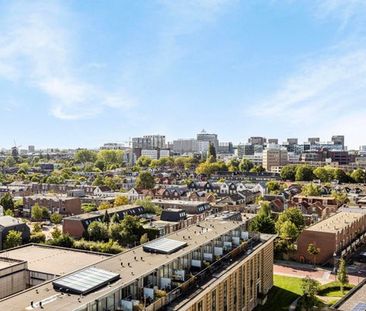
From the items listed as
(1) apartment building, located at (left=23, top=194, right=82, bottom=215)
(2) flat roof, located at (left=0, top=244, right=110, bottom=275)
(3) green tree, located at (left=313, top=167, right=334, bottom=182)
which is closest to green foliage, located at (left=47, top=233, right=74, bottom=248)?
(2) flat roof, located at (left=0, top=244, right=110, bottom=275)

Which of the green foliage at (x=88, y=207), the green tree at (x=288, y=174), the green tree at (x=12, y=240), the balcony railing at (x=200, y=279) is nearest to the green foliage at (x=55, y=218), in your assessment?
the green foliage at (x=88, y=207)

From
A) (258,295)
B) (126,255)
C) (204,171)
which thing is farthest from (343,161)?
(126,255)

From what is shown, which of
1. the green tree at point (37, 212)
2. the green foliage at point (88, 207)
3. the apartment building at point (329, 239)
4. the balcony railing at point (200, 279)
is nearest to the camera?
the balcony railing at point (200, 279)

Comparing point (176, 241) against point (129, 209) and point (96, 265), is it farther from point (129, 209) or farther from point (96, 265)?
point (129, 209)

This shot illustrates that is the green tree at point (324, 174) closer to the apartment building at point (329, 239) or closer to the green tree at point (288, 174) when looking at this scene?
the green tree at point (288, 174)

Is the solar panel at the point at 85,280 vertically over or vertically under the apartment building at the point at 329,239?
over

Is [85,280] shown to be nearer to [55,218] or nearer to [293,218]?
[293,218]

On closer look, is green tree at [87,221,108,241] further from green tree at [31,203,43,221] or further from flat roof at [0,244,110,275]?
green tree at [31,203,43,221]
